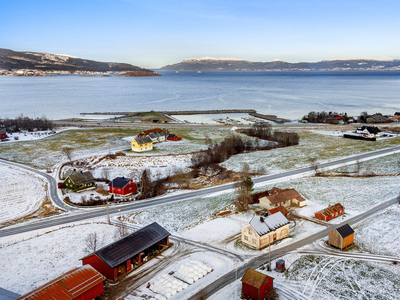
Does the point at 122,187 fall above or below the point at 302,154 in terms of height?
below

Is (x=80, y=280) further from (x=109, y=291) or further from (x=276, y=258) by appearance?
(x=276, y=258)

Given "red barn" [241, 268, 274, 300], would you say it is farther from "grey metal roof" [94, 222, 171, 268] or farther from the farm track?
"grey metal roof" [94, 222, 171, 268]

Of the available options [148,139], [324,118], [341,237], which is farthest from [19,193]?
[324,118]

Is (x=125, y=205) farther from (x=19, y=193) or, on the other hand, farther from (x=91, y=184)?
(x=19, y=193)

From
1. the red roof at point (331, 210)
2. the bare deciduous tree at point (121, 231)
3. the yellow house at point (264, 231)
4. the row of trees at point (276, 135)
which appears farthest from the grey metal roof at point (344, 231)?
the row of trees at point (276, 135)

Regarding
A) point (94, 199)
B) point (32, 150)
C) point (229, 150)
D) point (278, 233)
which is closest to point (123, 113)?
point (32, 150)

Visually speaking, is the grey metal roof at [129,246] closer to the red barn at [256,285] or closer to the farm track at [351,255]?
the red barn at [256,285]
